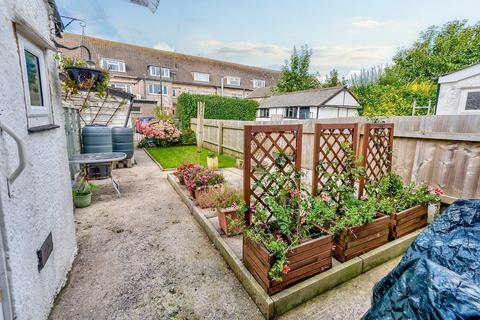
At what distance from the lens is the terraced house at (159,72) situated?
74.1ft

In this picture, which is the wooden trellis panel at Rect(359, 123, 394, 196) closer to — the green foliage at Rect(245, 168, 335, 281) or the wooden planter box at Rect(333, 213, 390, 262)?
the wooden planter box at Rect(333, 213, 390, 262)

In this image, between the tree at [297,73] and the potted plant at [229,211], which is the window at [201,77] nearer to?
the tree at [297,73]

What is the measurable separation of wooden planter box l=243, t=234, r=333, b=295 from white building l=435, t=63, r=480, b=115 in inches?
364

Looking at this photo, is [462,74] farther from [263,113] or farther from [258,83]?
[258,83]

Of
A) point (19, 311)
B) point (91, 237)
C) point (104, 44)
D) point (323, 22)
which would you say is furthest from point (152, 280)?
Result: point (104, 44)

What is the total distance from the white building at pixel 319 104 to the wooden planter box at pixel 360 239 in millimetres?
16143

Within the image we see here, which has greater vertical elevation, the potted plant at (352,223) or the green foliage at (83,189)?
the potted plant at (352,223)

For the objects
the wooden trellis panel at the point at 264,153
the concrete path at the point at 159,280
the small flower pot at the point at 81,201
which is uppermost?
the wooden trellis panel at the point at 264,153

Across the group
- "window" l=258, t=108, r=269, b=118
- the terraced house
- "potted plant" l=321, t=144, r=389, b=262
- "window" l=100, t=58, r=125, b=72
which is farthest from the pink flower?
"window" l=100, t=58, r=125, b=72

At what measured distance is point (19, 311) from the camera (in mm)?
1338

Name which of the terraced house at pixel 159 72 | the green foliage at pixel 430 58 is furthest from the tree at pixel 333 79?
the terraced house at pixel 159 72

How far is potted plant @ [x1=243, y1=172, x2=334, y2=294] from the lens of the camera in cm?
188

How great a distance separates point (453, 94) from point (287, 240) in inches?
390

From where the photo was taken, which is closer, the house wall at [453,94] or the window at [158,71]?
the house wall at [453,94]
